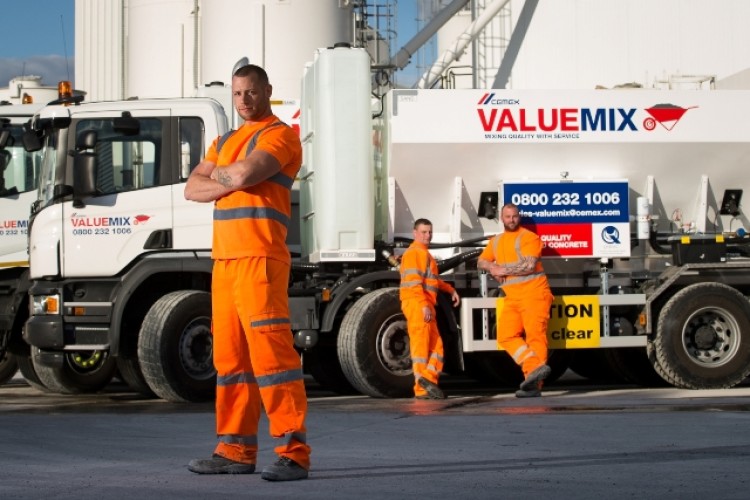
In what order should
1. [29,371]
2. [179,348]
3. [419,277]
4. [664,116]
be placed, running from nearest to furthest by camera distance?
[179,348] < [419,277] < [664,116] < [29,371]

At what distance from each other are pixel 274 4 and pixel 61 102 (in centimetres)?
574

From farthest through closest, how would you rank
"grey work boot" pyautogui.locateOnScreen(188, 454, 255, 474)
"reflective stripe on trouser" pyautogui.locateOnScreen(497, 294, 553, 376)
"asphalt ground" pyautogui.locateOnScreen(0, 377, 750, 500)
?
"reflective stripe on trouser" pyautogui.locateOnScreen(497, 294, 553, 376), "grey work boot" pyautogui.locateOnScreen(188, 454, 255, 474), "asphalt ground" pyautogui.locateOnScreen(0, 377, 750, 500)

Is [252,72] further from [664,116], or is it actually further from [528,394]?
[664,116]

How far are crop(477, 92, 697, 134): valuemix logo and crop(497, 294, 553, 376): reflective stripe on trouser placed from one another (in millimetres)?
1570

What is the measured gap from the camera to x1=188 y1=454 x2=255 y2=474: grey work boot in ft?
19.2

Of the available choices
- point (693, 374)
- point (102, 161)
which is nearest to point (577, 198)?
point (693, 374)

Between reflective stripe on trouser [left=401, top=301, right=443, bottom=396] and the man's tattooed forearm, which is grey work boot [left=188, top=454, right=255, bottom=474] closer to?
the man's tattooed forearm

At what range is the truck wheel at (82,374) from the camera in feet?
41.9

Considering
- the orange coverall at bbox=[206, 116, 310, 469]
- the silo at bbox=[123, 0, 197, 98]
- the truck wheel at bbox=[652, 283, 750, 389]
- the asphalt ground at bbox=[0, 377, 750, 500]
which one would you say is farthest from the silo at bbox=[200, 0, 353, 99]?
the orange coverall at bbox=[206, 116, 310, 469]

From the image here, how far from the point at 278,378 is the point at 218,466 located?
496mm

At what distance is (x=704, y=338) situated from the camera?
1188cm

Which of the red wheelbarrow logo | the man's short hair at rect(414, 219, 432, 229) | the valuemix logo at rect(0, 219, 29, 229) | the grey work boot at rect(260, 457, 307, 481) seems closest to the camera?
the grey work boot at rect(260, 457, 307, 481)

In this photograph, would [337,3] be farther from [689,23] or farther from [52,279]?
[52,279]

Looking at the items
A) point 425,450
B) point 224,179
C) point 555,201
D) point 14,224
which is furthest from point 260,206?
point 14,224
